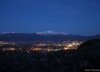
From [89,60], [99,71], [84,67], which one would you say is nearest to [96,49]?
[89,60]

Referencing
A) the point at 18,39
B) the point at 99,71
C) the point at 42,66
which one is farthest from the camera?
the point at 18,39

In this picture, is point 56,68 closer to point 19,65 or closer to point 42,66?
point 42,66

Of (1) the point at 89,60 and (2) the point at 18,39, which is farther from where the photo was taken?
(2) the point at 18,39

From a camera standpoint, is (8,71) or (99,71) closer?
(99,71)

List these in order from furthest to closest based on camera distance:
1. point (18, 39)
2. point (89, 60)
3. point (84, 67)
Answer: point (18, 39) < point (89, 60) < point (84, 67)

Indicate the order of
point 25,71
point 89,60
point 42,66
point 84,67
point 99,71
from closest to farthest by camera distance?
point 99,71 < point 84,67 < point 89,60 < point 25,71 < point 42,66

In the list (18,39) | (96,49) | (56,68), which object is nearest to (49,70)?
(56,68)

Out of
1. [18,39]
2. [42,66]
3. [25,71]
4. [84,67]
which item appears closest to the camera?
[84,67]

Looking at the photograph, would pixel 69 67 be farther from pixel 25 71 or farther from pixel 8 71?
pixel 8 71

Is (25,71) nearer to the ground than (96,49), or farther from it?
nearer to the ground
